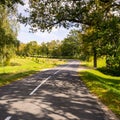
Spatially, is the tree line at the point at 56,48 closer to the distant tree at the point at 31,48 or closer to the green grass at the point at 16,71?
the distant tree at the point at 31,48

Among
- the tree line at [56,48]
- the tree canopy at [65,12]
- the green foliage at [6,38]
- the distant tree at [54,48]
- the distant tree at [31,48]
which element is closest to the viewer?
the tree canopy at [65,12]

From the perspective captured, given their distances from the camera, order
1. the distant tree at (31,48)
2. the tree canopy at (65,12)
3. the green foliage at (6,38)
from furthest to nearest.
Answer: the distant tree at (31,48)
the green foliage at (6,38)
the tree canopy at (65,12)

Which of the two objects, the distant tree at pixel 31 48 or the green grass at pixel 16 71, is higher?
the distant tree at pixel 31 48

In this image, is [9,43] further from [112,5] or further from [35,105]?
[35,105]

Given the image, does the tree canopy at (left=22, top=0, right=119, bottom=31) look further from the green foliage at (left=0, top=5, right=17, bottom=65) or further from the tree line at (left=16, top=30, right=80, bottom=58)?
the tree line at (left=16, top=30, right=80, bottom=58)

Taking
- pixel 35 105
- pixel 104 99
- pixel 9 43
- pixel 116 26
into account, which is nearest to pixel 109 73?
pixel 9 43

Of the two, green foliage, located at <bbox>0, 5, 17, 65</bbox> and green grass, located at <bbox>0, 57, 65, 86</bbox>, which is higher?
green foliage, located at <bbox>0, 5, 17, 65</bbox>

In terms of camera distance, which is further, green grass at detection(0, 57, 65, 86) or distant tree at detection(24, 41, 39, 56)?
distant tree at detection(24, 41, 39, 56)

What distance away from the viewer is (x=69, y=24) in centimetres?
2923

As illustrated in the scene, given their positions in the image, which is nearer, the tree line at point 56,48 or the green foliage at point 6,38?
the green foliage at point 6,38

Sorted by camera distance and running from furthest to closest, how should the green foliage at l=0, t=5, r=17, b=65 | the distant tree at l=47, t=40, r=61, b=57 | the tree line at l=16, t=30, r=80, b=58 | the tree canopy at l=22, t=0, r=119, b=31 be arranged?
1. the distant tree at l=47, t=40, r=61, b=57
2. the tree line at l=16, t=30, r=80, b=58
3. the green foliage at l=0, t=5, r=17, b=65
4. the tree canopy at l=22, t=0, r=119, b=31

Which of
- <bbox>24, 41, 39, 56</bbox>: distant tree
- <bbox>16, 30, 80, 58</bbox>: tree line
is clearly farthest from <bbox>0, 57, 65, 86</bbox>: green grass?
<bbox>16, 30, 80, 58</bbox>: tree line

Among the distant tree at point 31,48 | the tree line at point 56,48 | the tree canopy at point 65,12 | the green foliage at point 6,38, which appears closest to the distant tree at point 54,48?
the tree line at point 56,48

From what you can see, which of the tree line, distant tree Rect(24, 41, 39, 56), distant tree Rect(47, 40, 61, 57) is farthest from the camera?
distant tree Rect(47, 40, 61, 57)
